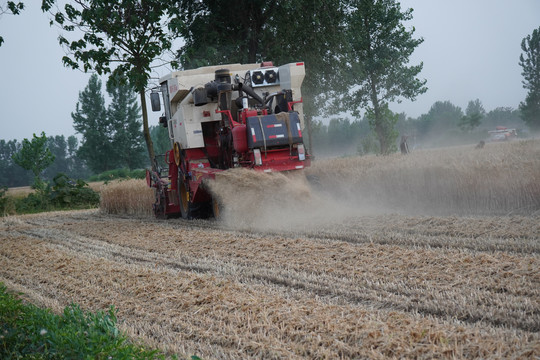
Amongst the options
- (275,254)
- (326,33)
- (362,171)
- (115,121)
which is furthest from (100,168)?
(275,254)

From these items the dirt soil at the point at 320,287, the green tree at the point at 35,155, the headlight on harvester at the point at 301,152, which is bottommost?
the dirt soil at the point at 320,287

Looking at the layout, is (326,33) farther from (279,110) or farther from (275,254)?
(275,254)

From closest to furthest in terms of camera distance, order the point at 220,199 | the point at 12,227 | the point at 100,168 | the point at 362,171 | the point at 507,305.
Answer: the point at 507,305 → the point at 220,199 → the point at 362,171 → the point at 12,227 → the point at 100,168

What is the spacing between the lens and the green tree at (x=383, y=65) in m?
27.1

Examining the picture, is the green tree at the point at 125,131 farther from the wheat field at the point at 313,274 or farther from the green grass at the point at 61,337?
the green grass at the point at 61,337

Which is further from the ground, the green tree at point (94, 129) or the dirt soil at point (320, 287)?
the green tree at point (94, 129)

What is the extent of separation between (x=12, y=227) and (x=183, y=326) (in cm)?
1066

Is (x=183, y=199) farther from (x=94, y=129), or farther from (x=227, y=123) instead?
(x=94, y=129)

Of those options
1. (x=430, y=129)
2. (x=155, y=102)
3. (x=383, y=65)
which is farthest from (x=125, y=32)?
(x=430, y=129)

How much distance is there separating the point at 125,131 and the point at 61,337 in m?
57.4

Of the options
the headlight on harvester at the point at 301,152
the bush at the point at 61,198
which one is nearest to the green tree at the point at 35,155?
the bush at the point at 61,198

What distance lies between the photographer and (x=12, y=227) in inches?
523

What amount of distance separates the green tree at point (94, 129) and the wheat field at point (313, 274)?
48.6 m

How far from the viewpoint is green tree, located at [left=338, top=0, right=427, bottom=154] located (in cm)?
2709
